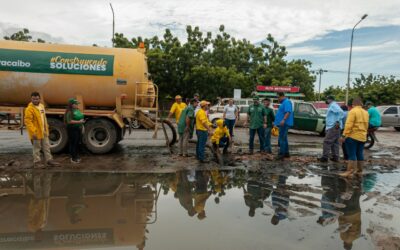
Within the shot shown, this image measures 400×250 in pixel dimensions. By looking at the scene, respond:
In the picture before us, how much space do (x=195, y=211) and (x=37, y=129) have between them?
15.3ft

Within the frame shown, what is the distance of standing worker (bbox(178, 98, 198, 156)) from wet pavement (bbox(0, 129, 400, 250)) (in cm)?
78

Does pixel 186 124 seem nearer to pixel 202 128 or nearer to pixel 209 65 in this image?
pixel 202 128

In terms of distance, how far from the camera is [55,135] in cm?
959

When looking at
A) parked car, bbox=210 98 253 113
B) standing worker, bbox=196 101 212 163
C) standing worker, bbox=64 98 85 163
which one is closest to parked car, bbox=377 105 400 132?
parked car, bbox=210 98 253 113

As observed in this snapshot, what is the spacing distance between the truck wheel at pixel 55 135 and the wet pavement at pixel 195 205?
2.08 ft

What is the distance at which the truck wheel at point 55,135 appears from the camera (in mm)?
9469

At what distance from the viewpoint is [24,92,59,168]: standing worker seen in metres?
7.61

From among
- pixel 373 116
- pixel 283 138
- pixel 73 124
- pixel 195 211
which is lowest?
pixel 195 211

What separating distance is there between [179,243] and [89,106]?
6822mm

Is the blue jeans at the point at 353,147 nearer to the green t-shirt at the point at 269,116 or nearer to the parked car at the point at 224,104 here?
the green t-shirt at the point at 269,116

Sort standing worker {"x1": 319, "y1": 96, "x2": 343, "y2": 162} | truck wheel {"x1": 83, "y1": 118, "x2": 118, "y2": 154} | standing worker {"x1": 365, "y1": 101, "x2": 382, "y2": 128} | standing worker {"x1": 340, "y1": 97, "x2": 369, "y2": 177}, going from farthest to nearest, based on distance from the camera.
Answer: standing worker {"x1": 365, "y1": 101, "x2": 382, "y2": 128} < truck wheel {"x1": 83, "y1": 118, "x2": 118, "y2": 154} < standing worker {"x1": 319, "y1": 96, "x2": 343, "y2": 162} < standing worker {"x1": 340, "y1": 97, "x2": 369, "y2": 177}

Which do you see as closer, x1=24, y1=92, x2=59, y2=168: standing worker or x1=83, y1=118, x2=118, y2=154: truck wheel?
x1=24, y1=92, x2=59, y2=168: standing worker

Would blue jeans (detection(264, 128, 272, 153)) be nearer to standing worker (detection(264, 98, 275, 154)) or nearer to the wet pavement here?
standing worker (detection(264, 98, 275, 154))

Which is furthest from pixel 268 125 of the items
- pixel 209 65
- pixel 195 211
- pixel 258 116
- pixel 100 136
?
pixel 209 65
